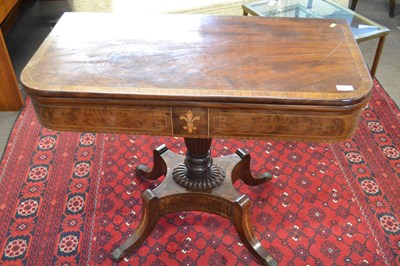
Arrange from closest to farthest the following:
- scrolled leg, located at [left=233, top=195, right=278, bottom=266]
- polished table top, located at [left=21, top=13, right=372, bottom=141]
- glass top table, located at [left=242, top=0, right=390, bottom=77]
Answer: polished table top, located at [left=21, top=13, right=372, bottom=141] < scrolled leg, located at [left=233, top=195, right=278, bottom=266] < glass top table, located at [left=242, top=0, right=390, bottom=77]

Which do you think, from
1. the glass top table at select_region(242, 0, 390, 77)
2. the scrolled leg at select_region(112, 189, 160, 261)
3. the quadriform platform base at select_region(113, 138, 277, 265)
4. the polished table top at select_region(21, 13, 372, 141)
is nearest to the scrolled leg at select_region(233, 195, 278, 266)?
the quadriform platform base at select_region(113, 138, 277, 265)

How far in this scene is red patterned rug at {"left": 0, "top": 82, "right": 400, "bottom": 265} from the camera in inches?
67.7

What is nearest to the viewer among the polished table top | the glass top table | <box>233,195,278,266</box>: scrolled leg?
the polished table top

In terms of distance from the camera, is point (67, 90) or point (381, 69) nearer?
point (67, 90)

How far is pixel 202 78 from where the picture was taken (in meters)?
1.25

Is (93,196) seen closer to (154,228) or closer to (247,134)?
(154,228)

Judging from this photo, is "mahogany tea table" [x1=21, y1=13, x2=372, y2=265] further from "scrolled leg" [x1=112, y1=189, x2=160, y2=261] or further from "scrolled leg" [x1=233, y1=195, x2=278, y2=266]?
"scrolled leg" [x1=112, y1=189, x2=160, y2=261]

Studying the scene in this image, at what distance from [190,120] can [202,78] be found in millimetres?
139

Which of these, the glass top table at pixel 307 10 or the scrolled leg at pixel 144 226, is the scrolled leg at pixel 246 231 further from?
the glass top table at pixel 307 10

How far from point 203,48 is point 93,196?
1.01 metres

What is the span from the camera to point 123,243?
171cm

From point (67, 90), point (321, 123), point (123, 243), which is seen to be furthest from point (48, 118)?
point (321, 123)

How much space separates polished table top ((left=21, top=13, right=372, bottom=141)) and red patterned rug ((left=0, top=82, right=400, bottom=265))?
0.69 metres

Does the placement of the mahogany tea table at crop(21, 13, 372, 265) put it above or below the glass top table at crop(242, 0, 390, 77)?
above
